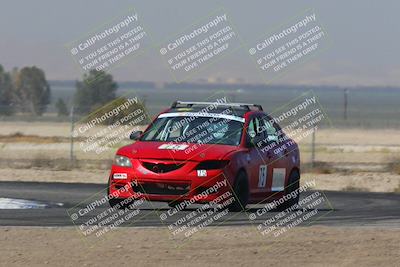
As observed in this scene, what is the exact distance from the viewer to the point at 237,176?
16328 millimetres

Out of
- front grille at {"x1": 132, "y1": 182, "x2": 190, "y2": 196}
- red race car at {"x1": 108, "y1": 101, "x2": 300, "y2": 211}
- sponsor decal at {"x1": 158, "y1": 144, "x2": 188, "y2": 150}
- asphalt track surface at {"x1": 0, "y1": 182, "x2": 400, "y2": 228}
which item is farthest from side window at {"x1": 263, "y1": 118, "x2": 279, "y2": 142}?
front grille at {"x1": 132, "y1": 182, "x2": 190, "y2": 196}

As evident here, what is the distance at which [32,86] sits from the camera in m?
94.3

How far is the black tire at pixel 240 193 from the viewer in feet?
53.4

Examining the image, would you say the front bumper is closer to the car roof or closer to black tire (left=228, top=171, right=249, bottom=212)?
black tire (left=228, top=171, right=249, bottom=212)

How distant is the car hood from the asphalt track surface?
0.79m

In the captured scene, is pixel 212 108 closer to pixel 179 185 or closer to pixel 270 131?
pixel 270 131

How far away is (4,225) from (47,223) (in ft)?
2.04

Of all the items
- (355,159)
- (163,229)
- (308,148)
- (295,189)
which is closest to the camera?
(163,229)

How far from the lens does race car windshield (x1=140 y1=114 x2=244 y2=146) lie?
17.0 m

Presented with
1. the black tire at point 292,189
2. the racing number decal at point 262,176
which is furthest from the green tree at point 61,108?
the racing number decal at point 262,176

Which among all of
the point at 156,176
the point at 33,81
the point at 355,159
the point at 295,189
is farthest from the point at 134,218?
the point at 33,81

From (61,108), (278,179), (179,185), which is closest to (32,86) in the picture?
(61,108)

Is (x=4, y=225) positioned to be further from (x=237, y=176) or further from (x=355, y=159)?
(x=355, y=159)

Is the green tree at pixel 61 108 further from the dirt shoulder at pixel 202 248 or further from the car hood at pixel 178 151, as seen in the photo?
the dirt shoulder at pixel 202 248
